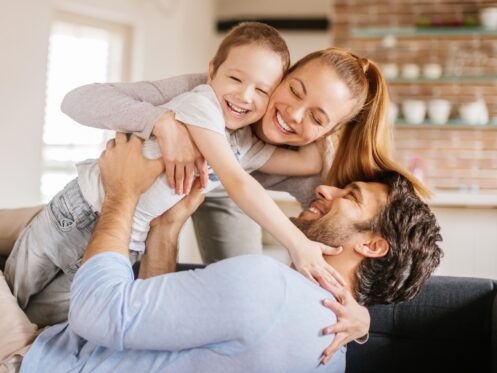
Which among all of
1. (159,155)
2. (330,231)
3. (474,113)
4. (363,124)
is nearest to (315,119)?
(363,124)

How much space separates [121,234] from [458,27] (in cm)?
454

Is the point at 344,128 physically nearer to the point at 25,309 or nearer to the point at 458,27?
the point at 25,309

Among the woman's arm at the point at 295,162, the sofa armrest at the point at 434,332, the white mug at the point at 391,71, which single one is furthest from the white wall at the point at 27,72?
the sofa armrest at the point at 434,332

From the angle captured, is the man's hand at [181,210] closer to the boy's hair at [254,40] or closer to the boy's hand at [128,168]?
the boy's hand at [128,168]

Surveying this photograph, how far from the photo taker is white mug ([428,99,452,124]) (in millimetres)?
4969

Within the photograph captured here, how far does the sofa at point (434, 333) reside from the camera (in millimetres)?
1580

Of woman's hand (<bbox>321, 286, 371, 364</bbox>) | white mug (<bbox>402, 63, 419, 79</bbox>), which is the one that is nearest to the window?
white mug (<bbox>402, 63, 419, 79</bbox>)

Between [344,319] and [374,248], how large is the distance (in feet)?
0.74

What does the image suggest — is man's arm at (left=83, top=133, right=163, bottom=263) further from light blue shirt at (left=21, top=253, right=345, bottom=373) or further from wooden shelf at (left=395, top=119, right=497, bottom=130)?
wooden shelf at (left=395, top=119, right=497, bottom=130)

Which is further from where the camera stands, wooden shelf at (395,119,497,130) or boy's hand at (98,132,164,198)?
wooden shelf at (395,119,497,130)

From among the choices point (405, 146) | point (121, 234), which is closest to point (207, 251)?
point (121, 234)

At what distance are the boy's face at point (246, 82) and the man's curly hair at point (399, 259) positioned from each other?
45 cm

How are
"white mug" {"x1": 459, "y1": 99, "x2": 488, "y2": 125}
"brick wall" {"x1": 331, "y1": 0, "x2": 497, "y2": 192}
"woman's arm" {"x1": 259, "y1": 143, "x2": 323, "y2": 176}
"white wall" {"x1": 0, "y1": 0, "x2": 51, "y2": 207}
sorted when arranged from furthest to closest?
"brick wall" {"x1": 331, "y1": 0, "x2": 497, "y2": 192} < "white mug" {"x1": 459, "y1": 99, "x2": 488, "y2": 125} < "white wall" {"x1": 0, "y1": 0, "x2": 51, "y2": 207} < "woman's arm" {"x1": 259, "y1": 143, "x2": 323, "y2": 176}

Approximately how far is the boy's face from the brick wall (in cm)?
370
